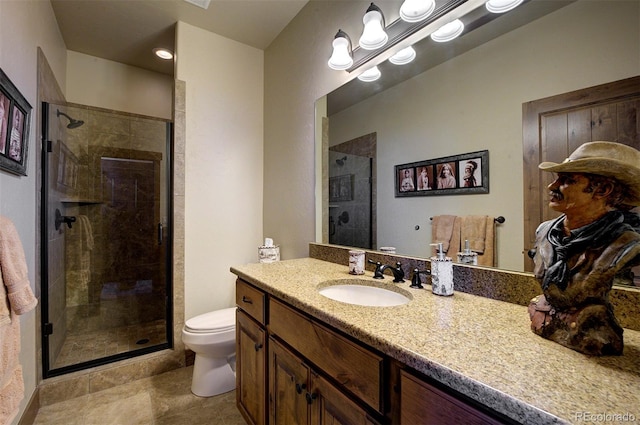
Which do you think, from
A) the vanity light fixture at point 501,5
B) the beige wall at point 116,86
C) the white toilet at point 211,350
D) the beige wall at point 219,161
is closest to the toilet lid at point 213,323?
the white toilet at point 211,350

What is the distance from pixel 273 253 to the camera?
6.68ft

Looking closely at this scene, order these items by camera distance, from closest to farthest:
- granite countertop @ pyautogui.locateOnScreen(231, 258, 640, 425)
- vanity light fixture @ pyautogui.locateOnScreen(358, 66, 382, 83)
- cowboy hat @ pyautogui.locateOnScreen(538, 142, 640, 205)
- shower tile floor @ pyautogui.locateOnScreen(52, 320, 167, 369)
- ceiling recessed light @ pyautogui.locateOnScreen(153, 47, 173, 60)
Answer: granite countertop @ pyautogui.locateOnScreen(231, 258, 640, 425), cowboy hat @ pyautogui.locateOnScreen(538, 142, 640, 205), vanity light fixture @ pyautogui.locateOnScreen(358, 66, 382, 83), shower tile floor @ pyautogui.locateOnScreen(52, 320, 167, 369), ceiling recessed light @ pyautogui.locateOnScreen(153, 47, 173, 60)

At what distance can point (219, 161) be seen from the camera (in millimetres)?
2375

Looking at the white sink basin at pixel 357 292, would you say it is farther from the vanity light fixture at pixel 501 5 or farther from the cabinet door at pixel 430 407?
the vanity light fixture at pixel 501 5

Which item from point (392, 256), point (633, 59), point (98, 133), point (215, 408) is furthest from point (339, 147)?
point (98, 133)

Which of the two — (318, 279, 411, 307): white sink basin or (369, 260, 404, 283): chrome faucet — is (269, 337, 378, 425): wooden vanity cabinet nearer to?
(318, 279, 411, 307): white sink basin

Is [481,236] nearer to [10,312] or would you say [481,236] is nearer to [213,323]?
[213,323]

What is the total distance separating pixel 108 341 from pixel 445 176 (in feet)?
8.80

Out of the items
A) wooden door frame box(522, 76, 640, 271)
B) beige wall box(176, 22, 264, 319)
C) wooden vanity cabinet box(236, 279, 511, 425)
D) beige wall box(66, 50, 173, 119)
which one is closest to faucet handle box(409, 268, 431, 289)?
wooden door frame box(522, 76, 640, 271)

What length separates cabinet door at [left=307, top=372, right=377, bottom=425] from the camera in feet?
2.49

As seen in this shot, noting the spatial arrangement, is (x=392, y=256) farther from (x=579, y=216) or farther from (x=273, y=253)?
(x=273, y=253)

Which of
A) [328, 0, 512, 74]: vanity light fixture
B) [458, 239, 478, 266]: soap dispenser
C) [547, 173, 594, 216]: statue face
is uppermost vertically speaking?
[328, 0, 512, 74]: vanity light fixture

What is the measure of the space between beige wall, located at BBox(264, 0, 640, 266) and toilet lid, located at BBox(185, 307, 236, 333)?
62 cm

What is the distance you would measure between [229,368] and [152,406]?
0.47m
